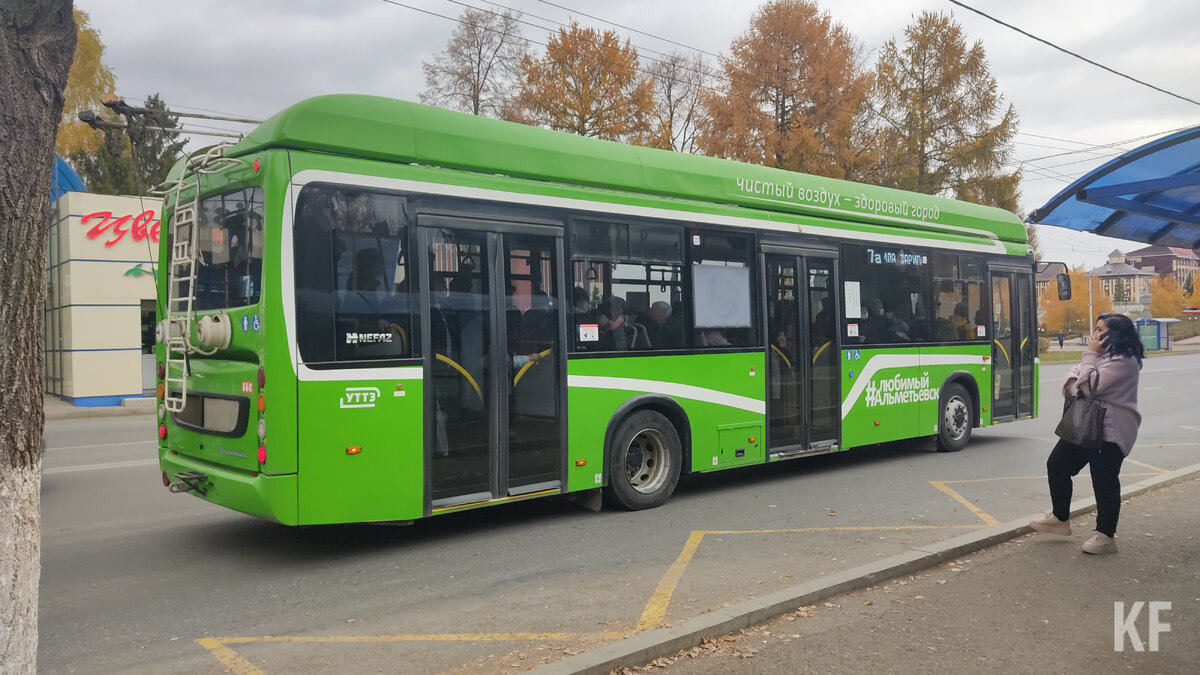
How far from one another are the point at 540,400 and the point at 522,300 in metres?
0.85

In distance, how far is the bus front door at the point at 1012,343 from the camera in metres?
13.0

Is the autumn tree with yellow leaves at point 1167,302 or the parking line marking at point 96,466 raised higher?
the autumn tree with yellow leaves at point 1167,302

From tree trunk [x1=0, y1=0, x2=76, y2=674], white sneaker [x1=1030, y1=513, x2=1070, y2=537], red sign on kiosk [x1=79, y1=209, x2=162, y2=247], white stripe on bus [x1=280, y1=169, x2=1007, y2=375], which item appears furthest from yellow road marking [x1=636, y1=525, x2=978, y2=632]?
red sign on kiosk [x1=79, y1=209, x2=162, y2=247]

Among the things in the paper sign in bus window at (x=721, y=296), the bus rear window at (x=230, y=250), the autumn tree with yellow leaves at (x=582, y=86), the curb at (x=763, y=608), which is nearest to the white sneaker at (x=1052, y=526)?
the curb at (x=763, y=608)

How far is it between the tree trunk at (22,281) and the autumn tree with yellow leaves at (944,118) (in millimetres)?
31386

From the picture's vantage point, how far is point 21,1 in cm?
322

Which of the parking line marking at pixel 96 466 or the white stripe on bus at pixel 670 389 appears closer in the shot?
the white stripe on bus at pixel 670 389

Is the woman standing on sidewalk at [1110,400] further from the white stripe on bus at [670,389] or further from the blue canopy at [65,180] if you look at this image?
Result: the blue canopy at [65,180]

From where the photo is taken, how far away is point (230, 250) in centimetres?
680

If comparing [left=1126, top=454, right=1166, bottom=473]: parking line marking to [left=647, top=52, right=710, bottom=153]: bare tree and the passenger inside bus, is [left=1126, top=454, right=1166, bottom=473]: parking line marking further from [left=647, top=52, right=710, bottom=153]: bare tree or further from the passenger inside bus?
[left=647, top=52, right=710, bottom=153]: bare tree

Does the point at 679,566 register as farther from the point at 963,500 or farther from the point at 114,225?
the point at 114,225

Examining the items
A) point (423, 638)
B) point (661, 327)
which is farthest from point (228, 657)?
point (661, 327)

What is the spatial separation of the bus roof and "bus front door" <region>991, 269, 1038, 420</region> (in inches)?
78.6

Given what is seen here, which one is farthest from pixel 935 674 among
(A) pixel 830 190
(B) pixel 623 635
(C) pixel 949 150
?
(C) pixel 949 150
